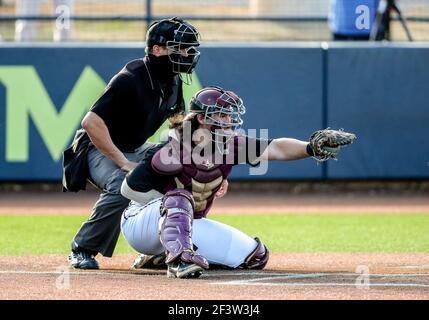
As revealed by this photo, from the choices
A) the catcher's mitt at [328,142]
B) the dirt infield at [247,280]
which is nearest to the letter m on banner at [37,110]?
the dirt infield at [247,280]

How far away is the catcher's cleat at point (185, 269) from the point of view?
22.6 ft

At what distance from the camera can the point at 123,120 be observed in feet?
26.1

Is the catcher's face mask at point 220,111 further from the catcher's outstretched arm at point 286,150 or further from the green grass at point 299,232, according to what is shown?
the green grass at point 299,232

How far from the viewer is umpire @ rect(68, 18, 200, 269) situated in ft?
25.3

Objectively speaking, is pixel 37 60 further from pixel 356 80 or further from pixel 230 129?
pixel 230 129

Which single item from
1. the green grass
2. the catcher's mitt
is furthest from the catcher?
the green grass

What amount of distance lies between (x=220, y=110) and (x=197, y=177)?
18.6 inches

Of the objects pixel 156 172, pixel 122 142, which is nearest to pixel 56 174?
pixel 122 142

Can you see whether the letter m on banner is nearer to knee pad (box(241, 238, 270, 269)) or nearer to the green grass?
the green grass

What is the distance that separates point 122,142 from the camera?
8.08m

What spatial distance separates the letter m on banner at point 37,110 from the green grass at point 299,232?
2.05 meters

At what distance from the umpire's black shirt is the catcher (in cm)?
50

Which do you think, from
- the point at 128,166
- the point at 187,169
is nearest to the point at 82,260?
the point at 128,166
